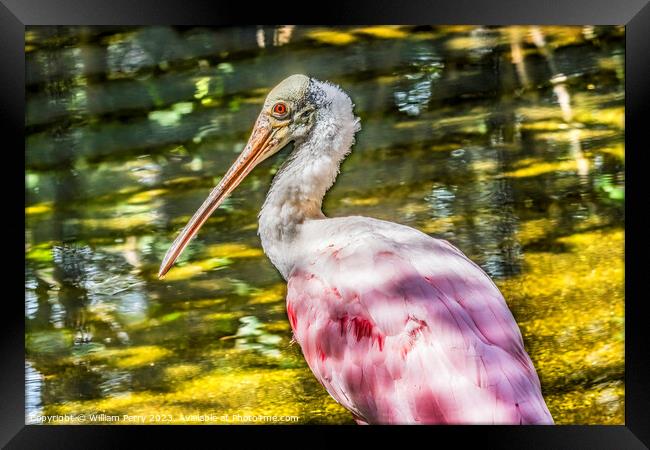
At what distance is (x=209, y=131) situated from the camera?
3.04 meters

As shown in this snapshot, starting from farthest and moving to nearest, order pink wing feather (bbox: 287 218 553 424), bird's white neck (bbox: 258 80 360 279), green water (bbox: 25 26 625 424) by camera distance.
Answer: green water (bbox: 25 26 625 424)
bird's white neck (bbox: 258 80 360 279)
pink wing feather (bbox: 287 218 553 424)

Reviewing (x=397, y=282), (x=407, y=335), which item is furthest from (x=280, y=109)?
(x=407, y=335)

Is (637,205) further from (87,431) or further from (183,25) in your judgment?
(87,431)

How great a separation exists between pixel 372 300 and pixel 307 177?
62 centimetres

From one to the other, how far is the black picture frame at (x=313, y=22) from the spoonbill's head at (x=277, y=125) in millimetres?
316

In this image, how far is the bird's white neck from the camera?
9.45 feet

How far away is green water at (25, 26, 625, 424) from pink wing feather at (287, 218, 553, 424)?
213 millimetres

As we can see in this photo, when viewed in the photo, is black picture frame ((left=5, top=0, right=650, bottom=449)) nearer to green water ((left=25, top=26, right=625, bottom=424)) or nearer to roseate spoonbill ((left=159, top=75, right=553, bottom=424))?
green water ((left=25, top=26, right=625, bottom=424))

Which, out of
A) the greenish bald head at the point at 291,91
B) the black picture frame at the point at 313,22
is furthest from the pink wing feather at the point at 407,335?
the greenish bald head at the point at 291,91

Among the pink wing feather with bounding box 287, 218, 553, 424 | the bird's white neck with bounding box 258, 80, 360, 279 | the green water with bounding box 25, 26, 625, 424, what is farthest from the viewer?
the green water with bounding box 25, 26, 625, 424

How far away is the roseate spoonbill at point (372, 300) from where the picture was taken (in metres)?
2.67

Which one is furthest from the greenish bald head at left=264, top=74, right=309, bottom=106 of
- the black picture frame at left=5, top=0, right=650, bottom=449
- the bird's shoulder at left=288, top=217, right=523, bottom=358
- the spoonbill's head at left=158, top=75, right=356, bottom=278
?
the bird's shoulder at left=288, top=217, right=523, bottom=358

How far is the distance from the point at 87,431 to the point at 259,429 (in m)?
0.79

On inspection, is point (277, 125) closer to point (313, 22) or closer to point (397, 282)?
point (313, 22)
